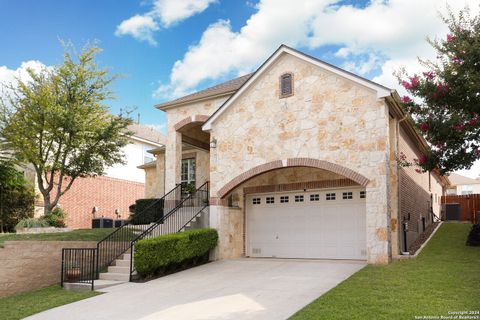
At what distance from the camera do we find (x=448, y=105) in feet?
33.5

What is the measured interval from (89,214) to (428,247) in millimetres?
20978

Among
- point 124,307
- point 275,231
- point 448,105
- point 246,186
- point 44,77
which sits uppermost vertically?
point 44,77

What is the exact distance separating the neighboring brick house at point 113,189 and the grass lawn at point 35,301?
1356cm

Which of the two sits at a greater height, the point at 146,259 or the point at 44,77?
the point at 44,77

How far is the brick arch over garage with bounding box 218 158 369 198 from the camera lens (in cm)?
1334

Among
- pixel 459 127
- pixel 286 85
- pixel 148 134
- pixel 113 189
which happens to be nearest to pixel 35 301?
pixel 286 85

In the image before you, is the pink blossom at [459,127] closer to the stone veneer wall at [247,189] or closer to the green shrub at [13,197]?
the stone veneer wall at [247,189]

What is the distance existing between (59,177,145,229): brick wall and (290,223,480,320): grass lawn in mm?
20361

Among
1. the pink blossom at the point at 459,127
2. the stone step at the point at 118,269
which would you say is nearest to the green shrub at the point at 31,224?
the stone step at the point at 118,269

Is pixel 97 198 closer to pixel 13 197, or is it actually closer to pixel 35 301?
pixel 13 197

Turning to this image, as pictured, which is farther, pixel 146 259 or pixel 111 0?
pixel 111 0

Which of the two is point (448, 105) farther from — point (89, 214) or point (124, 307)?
point (89, 214)

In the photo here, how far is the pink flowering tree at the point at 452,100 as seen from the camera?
9484 mm

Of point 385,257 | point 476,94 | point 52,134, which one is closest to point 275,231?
point 385,257
